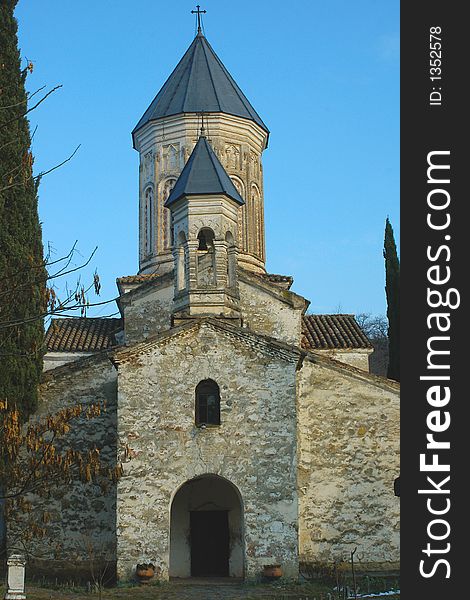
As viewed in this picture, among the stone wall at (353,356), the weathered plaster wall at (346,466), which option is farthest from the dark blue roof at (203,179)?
the stone wall at (353,356)

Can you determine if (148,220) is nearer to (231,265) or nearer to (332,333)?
(332,333)

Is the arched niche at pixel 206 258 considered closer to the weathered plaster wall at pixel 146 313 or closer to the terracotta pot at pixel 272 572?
the weathered plaster wall at pixel 146 313

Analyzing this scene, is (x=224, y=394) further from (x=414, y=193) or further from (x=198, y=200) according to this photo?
(x=414, y=193)

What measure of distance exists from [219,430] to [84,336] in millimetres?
6949

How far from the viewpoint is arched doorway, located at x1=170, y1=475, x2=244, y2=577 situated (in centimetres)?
1625

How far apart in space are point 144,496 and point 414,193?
394 inches

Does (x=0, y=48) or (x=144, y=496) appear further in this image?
(x=144, y=496)

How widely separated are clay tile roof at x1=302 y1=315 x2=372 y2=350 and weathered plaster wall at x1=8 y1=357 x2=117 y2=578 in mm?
5607

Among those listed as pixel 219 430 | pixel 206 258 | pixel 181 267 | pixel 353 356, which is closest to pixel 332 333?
pixel 353 356

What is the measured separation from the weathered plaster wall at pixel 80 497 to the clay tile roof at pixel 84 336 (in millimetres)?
2983

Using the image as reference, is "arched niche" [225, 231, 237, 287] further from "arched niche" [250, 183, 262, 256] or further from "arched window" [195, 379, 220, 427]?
"arched niche" [250, 183, 262, 256]

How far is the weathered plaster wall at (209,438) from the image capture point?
14.7 meters

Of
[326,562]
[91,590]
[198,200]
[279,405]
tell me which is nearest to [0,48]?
[198,200]

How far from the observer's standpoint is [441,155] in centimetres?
610
